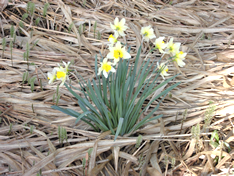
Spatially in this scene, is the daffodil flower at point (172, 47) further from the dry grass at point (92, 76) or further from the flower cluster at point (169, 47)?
the dry grass at point (92, 76)

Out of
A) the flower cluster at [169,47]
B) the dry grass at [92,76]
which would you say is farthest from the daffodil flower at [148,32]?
the dry grass at [92,76]

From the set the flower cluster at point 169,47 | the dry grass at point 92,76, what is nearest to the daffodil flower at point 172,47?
the flower cluster at point 169,47

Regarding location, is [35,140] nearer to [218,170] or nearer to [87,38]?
[87,38]

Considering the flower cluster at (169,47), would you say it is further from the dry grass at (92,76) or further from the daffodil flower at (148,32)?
the dry grass at (92,76)

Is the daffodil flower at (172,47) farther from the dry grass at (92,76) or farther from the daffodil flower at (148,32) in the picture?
the dry grass at (92,76)

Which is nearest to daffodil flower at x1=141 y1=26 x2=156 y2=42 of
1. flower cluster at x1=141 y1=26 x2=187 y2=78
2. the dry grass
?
flower cluster at x1=141 y1=26 x2=187 y2=78

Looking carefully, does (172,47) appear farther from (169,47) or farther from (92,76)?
(92,76)

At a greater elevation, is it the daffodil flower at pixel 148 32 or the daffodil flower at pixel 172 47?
the daffodil flower at pixel 148 32

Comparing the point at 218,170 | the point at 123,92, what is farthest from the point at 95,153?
the point at 218,170
